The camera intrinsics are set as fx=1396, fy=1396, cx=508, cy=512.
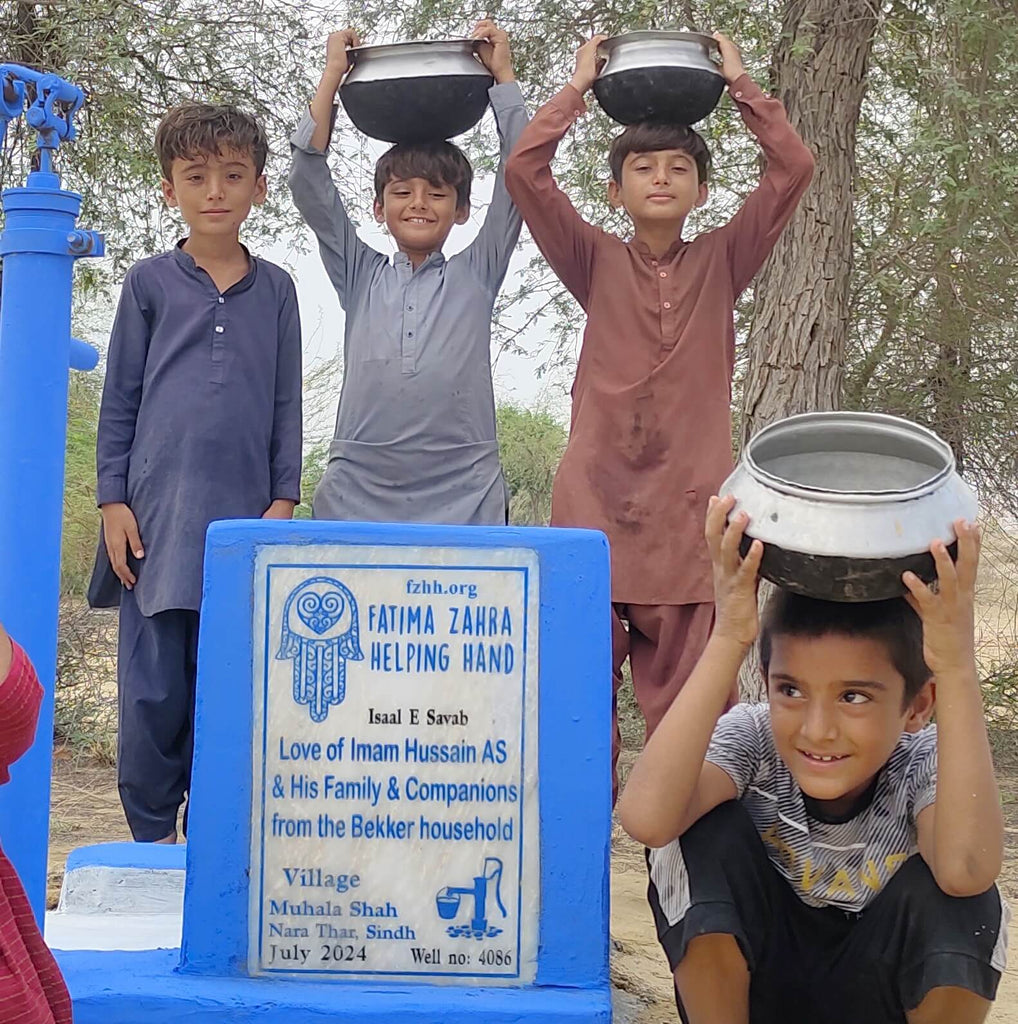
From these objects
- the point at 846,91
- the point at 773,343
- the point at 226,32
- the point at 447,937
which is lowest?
the point at 447,937

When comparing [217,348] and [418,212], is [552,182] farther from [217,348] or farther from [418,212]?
[217,348]

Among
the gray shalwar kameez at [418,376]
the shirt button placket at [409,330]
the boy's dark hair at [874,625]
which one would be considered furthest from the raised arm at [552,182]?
the boy's dark hair at [874,625]

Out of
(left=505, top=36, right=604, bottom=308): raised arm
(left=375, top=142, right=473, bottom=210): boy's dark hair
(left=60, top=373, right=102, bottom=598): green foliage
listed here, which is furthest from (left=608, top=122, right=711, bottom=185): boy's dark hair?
(left=60, top=373, right=102, bottom=598): green foliage

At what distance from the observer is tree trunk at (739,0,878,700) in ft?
15.8

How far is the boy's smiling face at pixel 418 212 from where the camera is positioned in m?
3.32

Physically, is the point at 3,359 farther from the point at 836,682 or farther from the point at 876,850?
the point at 876,850

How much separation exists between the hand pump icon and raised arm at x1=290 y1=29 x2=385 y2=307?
1.72 meters

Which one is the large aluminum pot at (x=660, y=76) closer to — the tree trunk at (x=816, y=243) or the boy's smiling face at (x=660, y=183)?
the boy's smiling face at (x=660, y=183)

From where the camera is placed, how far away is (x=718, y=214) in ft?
18.8

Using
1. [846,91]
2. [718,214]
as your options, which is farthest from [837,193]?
[718,214]

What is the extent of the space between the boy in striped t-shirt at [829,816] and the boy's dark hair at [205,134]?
1.71 m

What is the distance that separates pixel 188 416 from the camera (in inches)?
122

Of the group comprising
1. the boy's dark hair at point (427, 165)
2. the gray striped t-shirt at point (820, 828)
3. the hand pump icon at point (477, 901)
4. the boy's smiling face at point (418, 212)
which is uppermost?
the boy's dark hair at point (427, 165)

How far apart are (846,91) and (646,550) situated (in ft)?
8.02
